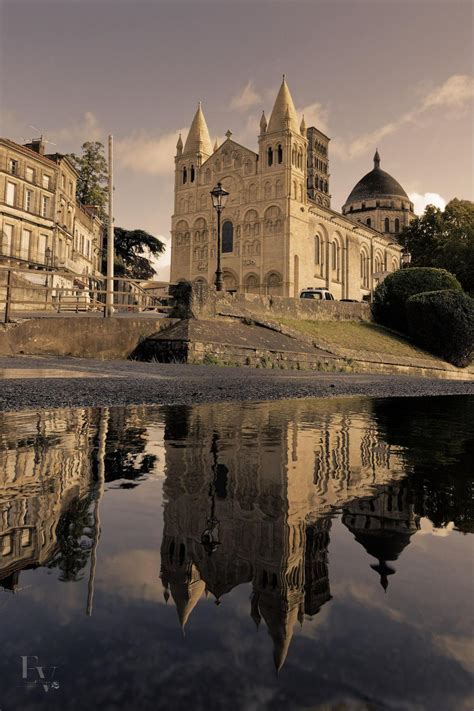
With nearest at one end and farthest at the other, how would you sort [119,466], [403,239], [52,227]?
[119,466] → [52,227] → [403,239]

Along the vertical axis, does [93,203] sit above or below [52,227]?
above

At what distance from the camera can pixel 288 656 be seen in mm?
934

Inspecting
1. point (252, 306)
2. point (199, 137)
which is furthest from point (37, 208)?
point (252, 306)

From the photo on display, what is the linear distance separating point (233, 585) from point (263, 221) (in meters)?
53.5

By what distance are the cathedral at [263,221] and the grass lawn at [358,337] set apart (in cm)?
2246

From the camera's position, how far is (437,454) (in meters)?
3.32

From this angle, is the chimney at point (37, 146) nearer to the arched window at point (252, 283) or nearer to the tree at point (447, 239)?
the arched window at point (252, 283)

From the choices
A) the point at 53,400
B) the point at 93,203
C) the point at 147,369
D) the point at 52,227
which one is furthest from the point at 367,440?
the point at 93,203

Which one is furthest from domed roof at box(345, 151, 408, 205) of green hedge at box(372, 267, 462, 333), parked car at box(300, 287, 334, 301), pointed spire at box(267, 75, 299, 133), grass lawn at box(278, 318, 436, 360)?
grass lawn at box(278, 318, 436, 360)

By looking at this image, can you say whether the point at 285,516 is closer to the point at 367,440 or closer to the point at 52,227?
the point at 367,440

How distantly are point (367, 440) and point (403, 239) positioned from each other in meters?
48.7

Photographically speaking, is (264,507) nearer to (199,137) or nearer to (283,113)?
(283,113)

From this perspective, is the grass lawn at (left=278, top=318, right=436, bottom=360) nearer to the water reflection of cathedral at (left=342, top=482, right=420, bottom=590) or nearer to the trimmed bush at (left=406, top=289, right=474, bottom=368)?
the trimmed bush at (left=406, top=289, right=474, bottom=368)

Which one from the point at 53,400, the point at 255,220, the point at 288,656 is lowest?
the point at 288,656
